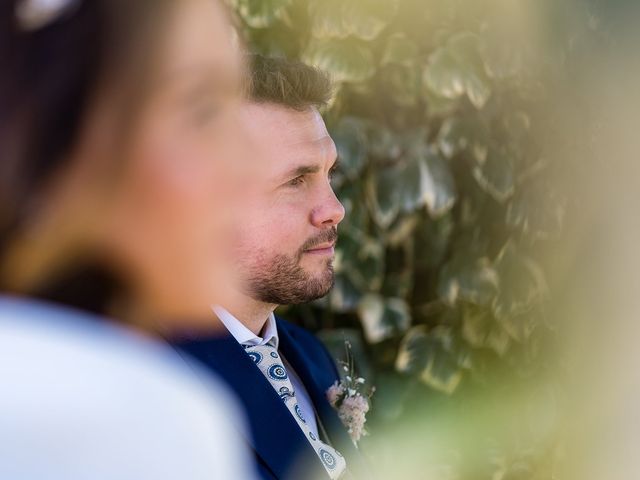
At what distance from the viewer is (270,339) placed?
1246mm

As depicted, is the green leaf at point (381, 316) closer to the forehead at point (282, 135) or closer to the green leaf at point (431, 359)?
the green leaf at point (431, 359)

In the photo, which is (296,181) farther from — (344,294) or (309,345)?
(344,294)

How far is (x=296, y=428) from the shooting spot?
41.8 inches

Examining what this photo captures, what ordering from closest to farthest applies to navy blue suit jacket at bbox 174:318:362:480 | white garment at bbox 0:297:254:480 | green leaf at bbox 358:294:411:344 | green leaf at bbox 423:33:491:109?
white garment at bbox 0:297:254:480, navy blue suit jacket at bbox 174:318:362:480, green leaf at bbox 423:33:491:109, green leaf at bbox 358:294:411:344

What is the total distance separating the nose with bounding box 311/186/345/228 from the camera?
4.02 ft

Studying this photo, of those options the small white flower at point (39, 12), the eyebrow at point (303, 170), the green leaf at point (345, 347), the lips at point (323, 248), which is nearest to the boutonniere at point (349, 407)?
the lips at point (323, 248)

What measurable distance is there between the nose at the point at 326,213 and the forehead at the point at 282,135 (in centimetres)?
6

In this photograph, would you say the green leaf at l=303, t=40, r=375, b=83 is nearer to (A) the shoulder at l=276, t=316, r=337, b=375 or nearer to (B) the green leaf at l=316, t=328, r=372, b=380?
(B) the green leaf at l=316, t=328, r=372, b=380

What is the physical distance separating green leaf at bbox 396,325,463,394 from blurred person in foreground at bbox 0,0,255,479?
1592 mm

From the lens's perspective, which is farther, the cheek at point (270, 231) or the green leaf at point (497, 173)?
the green leaf at point (497, 173)

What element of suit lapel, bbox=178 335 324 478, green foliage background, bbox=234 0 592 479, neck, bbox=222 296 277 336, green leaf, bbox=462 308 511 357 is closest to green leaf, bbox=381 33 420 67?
green foliage background, bbox=234 0 592 479

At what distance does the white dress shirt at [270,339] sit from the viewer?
3.87 feet

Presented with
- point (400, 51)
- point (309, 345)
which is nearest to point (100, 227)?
point (309, 345)

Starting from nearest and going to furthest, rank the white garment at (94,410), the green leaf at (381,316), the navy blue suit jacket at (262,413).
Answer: the white garment at (94,410), the navy blue suit jacket at (262,413), the green leaf at (381,316)
